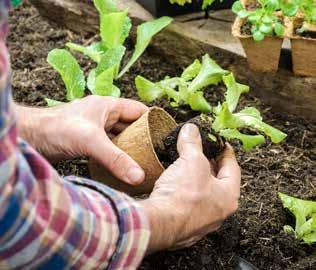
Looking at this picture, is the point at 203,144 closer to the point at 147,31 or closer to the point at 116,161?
the point at 116,161

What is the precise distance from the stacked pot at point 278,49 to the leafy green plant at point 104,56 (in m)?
0.26

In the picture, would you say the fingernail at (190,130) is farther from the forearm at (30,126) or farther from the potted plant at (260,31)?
the potted plant at (260,31)

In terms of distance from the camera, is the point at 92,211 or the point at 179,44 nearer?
the point at 92,211

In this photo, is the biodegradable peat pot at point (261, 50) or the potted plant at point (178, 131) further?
the biodegradable peat pot at point (261, 50)

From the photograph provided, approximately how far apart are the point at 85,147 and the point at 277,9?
2.60ft

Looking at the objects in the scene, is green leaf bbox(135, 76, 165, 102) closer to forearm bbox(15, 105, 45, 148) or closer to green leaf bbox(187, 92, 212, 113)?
green leaf bbox(187, 92, 212, 113)

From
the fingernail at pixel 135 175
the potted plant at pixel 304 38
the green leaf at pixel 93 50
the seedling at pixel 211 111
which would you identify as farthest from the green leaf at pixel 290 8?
the fingernail at pixel 135 175

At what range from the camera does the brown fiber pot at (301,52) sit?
5.70ft

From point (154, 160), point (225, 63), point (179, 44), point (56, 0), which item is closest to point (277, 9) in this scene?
point (225, 63)

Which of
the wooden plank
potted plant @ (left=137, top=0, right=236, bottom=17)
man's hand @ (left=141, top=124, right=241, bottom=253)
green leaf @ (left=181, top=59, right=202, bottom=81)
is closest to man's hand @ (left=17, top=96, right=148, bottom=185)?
man's hand @ (left=141, top=124, right=241, bottom=253)

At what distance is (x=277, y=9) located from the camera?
1819 mm

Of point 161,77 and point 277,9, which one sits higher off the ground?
point 277,9

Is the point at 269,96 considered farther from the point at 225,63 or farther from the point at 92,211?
the point at 92,211

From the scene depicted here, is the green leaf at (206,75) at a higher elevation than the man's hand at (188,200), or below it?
below
